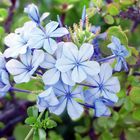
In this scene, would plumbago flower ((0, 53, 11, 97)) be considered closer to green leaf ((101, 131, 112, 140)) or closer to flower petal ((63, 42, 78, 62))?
flower petal ((63, 42, 78, 62))

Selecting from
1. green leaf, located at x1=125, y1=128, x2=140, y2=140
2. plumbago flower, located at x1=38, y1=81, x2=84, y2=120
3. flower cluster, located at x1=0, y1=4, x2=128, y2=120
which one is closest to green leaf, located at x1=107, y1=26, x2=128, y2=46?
flower cluster, located at x1=0, y1=4, x2=128, y2=120

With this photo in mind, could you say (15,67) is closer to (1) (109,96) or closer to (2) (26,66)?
(2) (26,66)

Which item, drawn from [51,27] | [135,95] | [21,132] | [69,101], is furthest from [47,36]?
[21,132]

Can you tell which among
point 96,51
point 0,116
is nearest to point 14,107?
point 0,116

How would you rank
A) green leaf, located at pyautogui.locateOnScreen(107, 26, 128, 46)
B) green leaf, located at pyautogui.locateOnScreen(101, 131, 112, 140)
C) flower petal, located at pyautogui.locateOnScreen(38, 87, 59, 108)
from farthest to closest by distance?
green leaf, located at pyautogui.locateOnScreen(101, 131, 112, 140) → green leaf, located at pyautogui.locateOnScreen(107, 26, 128, 46) → flower petal, located at pyautogui.locateOnScreen(38, 87, 59, 108)

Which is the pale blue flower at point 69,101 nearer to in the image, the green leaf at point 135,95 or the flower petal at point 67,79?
the flower petal at point 67,79

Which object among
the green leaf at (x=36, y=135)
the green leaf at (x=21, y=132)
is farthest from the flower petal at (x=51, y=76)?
the green leaf at (x=21, y=132)
